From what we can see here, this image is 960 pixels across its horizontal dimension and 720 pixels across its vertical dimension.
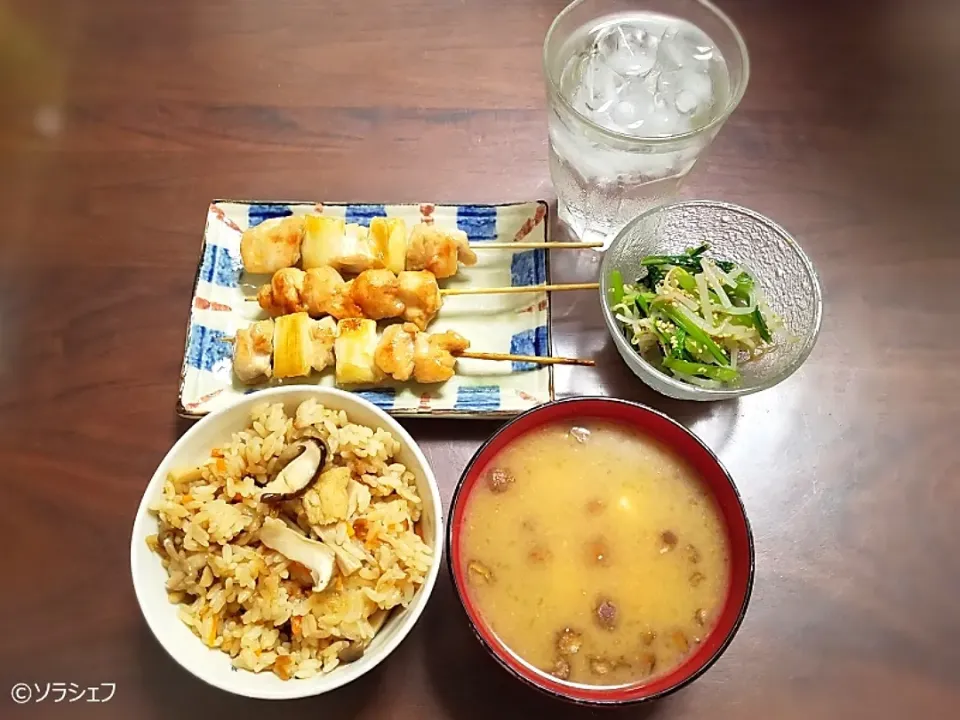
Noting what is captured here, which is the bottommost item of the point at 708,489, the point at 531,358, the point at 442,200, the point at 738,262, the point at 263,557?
the point at 263,557

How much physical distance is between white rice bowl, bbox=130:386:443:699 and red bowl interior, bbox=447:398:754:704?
86 mm

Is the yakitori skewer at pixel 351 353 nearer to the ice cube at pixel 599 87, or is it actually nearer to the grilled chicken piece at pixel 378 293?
the grilled chicken piece at pixel 378 293

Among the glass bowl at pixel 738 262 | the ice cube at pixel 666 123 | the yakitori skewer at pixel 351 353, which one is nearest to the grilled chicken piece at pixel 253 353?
the yakitori skewer at pixel 351 353

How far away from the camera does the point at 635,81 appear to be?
2389 millimetres

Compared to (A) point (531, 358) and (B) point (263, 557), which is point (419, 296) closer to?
(A) point (531, 358)

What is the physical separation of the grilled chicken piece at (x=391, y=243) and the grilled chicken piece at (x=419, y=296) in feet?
0.21

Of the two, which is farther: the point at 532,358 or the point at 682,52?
the point at 682,52

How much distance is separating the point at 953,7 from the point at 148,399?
3304 millimetres

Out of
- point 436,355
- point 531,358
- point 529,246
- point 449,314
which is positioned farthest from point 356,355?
point 529,246

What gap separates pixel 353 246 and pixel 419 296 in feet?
0.90

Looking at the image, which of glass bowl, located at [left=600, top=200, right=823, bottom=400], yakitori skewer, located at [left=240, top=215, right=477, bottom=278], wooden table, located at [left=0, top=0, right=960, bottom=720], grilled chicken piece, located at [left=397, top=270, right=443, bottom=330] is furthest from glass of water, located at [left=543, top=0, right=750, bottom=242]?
grilled chicken piece, located at [left=397, top=270, right=443, bottom=330]

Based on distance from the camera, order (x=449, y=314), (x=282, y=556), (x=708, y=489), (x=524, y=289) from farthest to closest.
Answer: (x=449, y=314), (x=524, y=289), (x=708, y=489), (x=282, y=556)

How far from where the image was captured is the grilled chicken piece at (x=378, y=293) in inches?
92.2

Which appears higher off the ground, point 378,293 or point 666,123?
point 666,123
